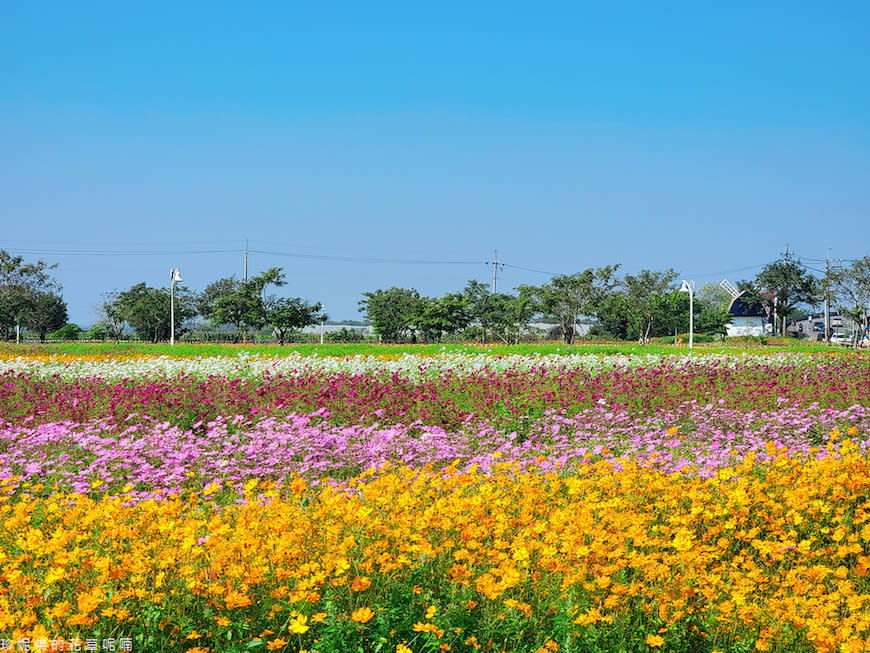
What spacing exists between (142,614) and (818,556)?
3150 mm

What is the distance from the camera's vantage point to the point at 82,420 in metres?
8.04

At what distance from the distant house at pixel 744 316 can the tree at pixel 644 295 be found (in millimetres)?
22529

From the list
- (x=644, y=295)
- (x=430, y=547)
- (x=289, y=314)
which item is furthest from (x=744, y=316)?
(x=430, y=547)

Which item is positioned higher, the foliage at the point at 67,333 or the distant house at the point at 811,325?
Result: the distant house at the point at 811,325

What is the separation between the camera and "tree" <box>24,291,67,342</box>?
145 feet

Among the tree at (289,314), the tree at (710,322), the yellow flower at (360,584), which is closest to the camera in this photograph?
the yellow flower at (360,584)

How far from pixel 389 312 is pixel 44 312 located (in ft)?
72.7

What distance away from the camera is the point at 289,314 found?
1388 inches

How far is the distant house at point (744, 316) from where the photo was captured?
228 ft

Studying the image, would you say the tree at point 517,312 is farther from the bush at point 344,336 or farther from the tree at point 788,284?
the tree at point 788,284

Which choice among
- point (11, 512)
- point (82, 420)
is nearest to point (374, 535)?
point (11, 512)

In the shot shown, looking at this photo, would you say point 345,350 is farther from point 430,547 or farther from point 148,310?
point 148,310

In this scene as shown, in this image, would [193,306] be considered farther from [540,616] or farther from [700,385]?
[540,616]

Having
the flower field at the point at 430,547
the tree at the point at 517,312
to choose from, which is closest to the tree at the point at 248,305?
the tree at the point at 517,312
